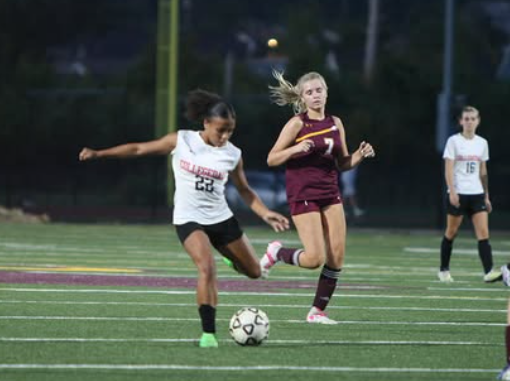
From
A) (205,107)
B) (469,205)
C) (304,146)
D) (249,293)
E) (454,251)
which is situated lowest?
(454,251)

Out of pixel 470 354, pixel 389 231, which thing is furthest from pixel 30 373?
pixel 389 231

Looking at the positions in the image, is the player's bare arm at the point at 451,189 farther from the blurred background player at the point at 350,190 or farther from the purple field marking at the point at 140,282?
the blurred background player at the point at 350,190

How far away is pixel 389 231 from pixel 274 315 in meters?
20.2

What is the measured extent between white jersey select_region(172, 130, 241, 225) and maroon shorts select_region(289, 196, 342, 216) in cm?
174

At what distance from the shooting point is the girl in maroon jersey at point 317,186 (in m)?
12.6

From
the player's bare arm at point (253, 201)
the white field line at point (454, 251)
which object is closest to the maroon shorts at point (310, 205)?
the player's bare arm at point (253, 201)

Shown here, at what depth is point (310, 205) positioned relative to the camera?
500 inches

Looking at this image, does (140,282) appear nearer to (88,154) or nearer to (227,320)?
(227,320)

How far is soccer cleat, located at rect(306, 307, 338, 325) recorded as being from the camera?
12523 millimetres

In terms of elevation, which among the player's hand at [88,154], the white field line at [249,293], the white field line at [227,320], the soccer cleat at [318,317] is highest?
the player's hand at [88,154]

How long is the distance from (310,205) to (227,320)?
3.93 ft

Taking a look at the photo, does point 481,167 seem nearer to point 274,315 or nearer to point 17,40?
point 274,315

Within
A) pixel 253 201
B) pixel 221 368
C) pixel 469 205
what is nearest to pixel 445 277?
pixel 469 205

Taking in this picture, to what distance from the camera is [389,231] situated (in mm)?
33156
